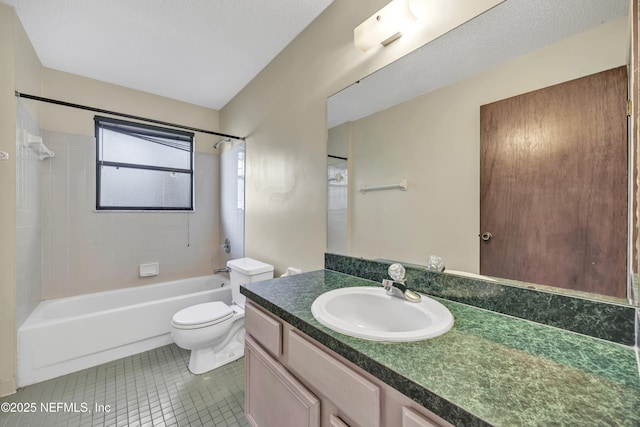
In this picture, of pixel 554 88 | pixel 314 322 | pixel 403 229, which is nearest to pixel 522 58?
pixel 554 88

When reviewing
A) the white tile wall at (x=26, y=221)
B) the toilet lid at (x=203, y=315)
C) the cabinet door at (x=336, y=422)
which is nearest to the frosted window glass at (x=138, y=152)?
the white tile wall at (x=26, y=221)

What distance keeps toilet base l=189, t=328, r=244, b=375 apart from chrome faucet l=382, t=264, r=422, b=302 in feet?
5.18

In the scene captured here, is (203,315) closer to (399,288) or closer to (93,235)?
(399,288)

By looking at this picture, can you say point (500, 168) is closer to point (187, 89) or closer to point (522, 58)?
point (522, 58)

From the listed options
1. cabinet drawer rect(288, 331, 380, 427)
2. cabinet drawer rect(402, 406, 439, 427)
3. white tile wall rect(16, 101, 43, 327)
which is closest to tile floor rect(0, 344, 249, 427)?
white tile wall rect(16, 101, 43, 327)

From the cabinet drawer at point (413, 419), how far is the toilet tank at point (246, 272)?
1656 mm

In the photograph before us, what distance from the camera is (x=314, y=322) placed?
823 millimetres

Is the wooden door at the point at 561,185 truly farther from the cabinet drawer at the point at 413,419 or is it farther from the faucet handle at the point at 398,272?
the cabinet drawer at the point at 413,419

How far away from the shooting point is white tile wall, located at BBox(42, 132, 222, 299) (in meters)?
2.36

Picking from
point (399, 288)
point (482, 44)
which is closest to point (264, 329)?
point (399, 288)

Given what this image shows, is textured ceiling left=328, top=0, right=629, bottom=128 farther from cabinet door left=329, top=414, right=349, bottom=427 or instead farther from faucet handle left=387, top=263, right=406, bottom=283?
cabinet door left=329, top=414, right=349, bottom=427

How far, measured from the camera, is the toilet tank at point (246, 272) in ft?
6.79

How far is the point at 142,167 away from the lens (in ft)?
9.37

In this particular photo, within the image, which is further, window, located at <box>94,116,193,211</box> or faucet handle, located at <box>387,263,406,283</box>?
window, located at <box>94,116,193,211</box>
